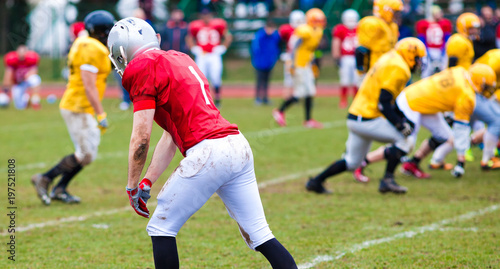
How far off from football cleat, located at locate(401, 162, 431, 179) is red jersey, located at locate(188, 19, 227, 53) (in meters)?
8.56

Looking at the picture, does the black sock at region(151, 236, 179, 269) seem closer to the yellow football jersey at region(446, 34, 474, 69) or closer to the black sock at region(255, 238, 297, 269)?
the black sock at region(255, 238, 297, 269)

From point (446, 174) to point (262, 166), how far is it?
7.88 ft

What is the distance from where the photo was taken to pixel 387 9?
29.0ft

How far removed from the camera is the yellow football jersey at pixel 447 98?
694 centimetres

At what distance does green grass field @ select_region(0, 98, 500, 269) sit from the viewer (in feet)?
14.8

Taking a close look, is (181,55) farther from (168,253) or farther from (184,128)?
(168,253)

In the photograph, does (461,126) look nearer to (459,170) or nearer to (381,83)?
(459,170)

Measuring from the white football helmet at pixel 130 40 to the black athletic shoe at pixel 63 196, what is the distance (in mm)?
3383

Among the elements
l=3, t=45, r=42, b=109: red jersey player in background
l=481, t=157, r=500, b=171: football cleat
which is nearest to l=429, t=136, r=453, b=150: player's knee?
l=481, t=157, r=500, b=171: football cleat

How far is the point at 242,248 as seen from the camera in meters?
4.82

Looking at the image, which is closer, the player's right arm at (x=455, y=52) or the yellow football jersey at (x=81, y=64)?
the yellow football jersey at (x=81, y=64)

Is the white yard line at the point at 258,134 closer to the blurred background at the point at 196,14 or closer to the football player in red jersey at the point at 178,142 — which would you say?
the football player in red jersey at the point at 178,142

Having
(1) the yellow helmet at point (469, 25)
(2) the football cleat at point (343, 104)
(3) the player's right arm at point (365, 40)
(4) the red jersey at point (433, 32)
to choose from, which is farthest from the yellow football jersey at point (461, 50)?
(4) the red jersey at point (433, 32)

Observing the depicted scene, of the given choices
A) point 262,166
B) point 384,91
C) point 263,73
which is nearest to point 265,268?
point 384,91
